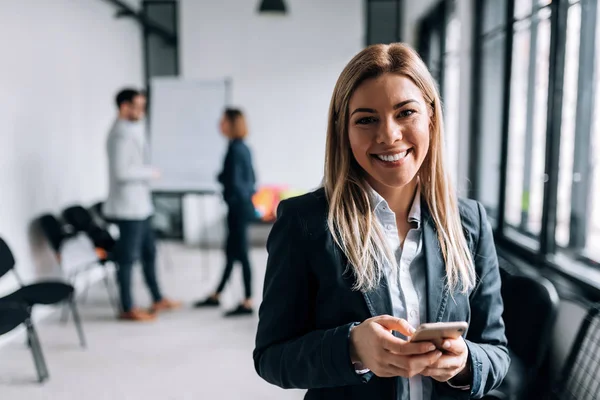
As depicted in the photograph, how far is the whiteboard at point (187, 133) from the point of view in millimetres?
5121

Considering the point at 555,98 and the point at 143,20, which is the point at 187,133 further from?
the point at 555,98

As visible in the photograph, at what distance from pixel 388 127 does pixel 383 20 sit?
21.4ft

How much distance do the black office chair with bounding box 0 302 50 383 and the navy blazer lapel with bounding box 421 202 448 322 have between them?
250 cm

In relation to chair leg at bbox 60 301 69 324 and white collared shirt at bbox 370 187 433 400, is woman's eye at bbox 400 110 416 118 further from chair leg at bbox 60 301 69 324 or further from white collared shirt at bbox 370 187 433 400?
chair leg at bbox 60 301 69 324

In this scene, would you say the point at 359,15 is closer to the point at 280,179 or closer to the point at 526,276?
the point at 280,179

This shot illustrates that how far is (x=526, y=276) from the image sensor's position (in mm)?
2242

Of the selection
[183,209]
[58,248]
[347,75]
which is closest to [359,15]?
[183,209]

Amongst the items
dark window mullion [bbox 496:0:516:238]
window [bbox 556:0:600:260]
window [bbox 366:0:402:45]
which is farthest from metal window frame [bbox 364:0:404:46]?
window [bbox 556:0:600:260]

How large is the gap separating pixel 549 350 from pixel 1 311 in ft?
9.47

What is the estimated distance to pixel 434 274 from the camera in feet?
3.18

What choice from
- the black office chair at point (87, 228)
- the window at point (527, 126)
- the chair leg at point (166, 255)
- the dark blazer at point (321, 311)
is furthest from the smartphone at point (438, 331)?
the chair leg at point (166, 255)

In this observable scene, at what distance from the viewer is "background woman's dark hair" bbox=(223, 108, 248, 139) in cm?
395

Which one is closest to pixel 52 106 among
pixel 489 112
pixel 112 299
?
pixel 112 299

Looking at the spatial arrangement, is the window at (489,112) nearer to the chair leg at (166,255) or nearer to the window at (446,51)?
the window at (446,51)
